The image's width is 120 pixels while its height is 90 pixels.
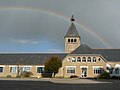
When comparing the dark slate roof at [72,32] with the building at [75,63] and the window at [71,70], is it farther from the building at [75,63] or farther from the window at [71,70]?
the window at [71,70]

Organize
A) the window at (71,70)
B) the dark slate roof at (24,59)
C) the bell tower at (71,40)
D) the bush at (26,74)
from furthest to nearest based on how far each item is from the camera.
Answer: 1. the bell tower at (71,40)
2. the dark slate roof at (24,59)
3. the bush at (26,74)
4. the window at (71,70)

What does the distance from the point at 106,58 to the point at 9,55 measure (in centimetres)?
2867

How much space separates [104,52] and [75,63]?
10.8 meters

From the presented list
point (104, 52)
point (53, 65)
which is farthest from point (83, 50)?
point (53, 65)

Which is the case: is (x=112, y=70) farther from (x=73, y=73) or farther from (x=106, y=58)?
(x=73, y=73)

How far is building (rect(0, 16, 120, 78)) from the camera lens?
75.2m

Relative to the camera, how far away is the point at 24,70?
80.2m

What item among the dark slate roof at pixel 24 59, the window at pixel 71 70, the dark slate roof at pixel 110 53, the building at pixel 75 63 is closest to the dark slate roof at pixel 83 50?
the building at pixel 75 63

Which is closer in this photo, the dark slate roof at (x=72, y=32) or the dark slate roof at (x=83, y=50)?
the dark slate roof at (x=83, y=50)

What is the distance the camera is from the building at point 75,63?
75250 millimetres

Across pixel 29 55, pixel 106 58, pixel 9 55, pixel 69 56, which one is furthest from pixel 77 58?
pixel 9 55

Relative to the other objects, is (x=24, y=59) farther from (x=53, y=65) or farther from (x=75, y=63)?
(x=75, y=63)

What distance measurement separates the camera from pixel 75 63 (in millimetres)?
75875

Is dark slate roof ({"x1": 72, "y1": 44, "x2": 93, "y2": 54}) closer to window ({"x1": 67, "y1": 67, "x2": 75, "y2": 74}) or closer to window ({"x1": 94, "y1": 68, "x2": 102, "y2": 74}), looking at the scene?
window ({"x1": 67, "y1": 67, "x2": 75, "y2": 74})
